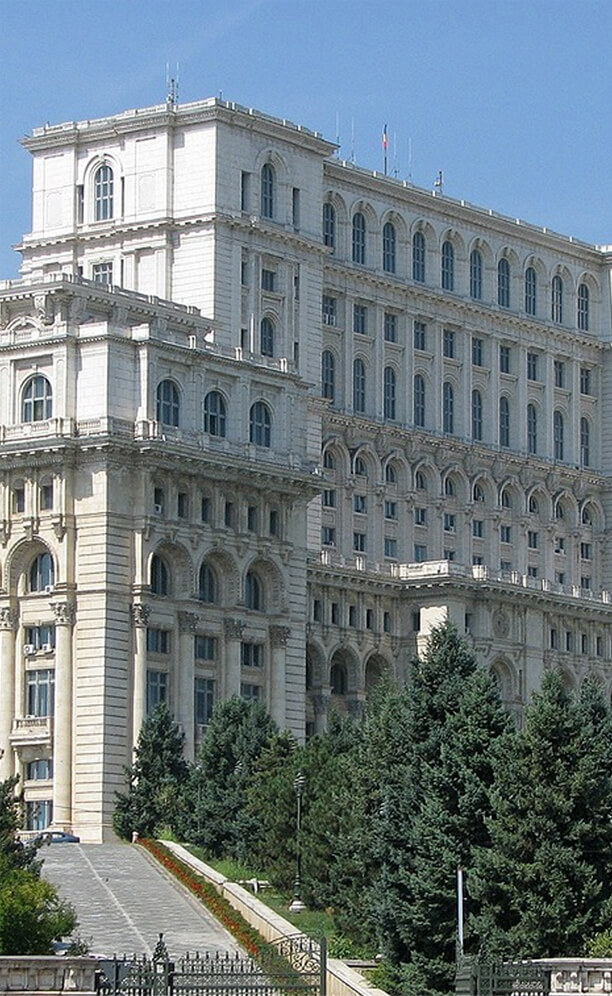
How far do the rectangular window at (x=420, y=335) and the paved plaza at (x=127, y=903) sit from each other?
53.0m

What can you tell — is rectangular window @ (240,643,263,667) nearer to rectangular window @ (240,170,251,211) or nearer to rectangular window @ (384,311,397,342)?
rectangular window @ (240,170,251,211)

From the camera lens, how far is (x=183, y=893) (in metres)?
90.1

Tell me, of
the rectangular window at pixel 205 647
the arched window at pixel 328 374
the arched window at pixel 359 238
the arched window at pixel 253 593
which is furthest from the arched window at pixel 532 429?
the rectangular window at pixel 205 647

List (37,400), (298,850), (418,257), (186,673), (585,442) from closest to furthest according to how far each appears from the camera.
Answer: (298,850), (37,400), (186,673), (418,257), (585,442)

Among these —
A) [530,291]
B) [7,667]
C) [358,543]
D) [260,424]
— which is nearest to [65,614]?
[7,667]

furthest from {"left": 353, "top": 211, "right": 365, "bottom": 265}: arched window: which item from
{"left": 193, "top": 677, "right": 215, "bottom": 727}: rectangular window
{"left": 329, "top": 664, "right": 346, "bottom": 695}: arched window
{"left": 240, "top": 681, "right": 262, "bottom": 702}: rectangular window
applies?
Result: {"left": 193, "top": 677, "right": 215, "bottom": 727}: rectangular window

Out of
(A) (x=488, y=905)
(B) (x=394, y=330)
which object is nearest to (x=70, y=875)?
(A) (x=488, y=905)

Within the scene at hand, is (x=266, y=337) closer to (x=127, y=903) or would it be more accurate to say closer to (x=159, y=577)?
(x=159, y=577)

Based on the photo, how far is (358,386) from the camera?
14488 centimetres

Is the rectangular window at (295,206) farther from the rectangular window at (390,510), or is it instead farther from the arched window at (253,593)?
the arched window at (253,593)

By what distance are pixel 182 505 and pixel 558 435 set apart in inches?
1675

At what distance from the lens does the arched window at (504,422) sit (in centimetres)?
15425

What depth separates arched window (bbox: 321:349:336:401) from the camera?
142250 mm

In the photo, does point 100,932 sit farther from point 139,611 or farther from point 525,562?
point 525,562
